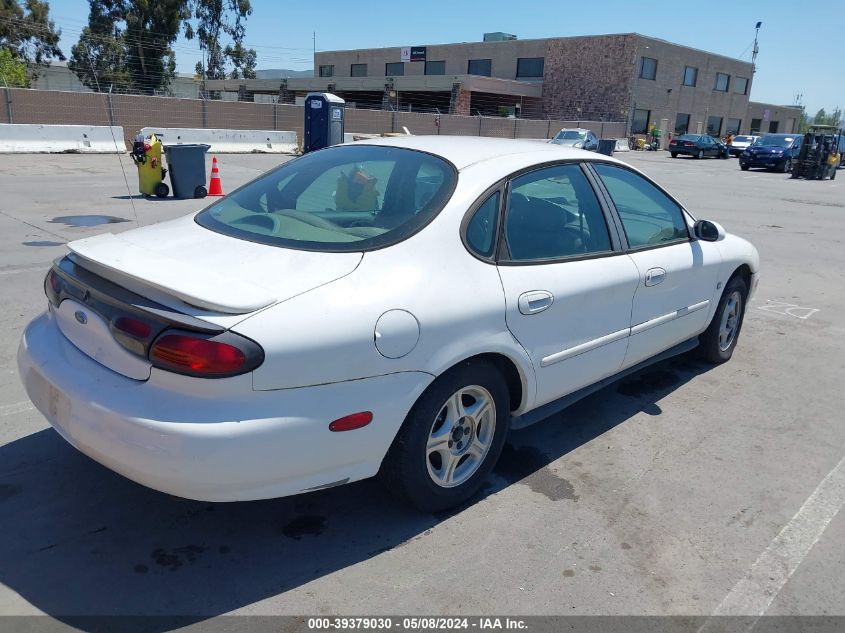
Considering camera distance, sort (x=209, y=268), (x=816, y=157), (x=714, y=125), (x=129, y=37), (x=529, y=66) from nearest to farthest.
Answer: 1. (x=209, y=268)
2. (x=816, y=157)
3. (x=129, y=37)
4. (x=529, y=66)
5. (x=714, y=125)

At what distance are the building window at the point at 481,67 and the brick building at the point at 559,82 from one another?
82 millimetres

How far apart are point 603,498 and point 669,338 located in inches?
57.1

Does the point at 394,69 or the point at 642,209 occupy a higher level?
the point at 394,69

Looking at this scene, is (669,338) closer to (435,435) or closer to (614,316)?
(614,316)

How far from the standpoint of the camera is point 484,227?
3295mm

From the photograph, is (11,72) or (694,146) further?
(694,146)

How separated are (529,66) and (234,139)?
3817 cm

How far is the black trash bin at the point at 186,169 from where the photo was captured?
1212cm

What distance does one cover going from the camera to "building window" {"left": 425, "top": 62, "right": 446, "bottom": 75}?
60.3 m

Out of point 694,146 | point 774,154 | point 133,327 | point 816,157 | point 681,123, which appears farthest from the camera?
point 681,123

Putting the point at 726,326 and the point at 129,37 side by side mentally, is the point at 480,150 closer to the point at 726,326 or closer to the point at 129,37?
the point at 726,326

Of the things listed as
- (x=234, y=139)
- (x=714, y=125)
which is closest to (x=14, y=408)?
(x=234, y=139)

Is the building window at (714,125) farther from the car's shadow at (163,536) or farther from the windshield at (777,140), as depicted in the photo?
the car's shadow at (163,536)

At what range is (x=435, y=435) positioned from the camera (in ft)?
10.2
